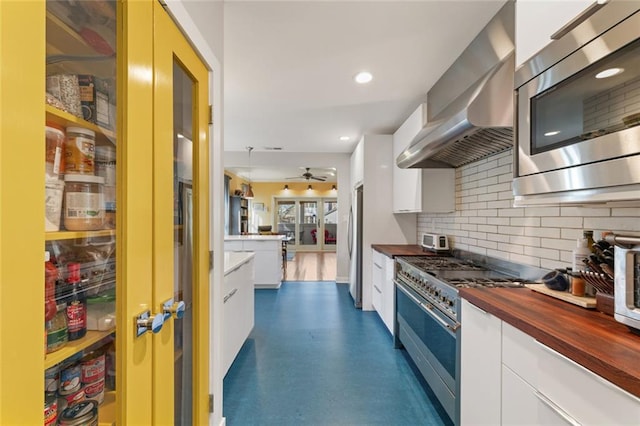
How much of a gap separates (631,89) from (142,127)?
151cm

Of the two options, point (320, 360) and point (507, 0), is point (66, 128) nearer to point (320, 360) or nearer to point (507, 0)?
point (507, 0)

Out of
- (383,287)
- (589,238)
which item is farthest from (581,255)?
(383,287)

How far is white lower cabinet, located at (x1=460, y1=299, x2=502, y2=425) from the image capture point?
1247mm

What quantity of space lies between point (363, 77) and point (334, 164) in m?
3.19

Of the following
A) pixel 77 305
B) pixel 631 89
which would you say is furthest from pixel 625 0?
pixel 77 305

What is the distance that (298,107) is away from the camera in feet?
10.9

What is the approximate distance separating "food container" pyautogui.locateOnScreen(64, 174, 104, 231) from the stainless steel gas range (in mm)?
1605

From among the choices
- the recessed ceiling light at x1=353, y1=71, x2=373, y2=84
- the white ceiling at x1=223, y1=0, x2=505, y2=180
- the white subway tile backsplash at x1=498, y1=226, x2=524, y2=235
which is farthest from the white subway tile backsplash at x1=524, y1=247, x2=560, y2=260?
the recessed ceiling light at x1=353, y1=71, x2=373, y2=84

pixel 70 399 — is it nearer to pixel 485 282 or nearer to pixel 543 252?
pixel 485 282

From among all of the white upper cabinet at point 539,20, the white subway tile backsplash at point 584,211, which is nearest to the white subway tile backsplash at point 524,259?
the white subway tile backsplash at point 584,211

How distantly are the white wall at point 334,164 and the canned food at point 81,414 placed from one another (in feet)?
15.8

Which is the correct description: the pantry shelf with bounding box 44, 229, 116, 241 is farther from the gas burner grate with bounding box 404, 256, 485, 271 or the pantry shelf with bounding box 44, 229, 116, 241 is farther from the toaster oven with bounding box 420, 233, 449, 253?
the toaster oven with bounding box 420, 233, 449, 253

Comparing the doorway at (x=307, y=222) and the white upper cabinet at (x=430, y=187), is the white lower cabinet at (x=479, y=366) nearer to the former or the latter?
the white upper cabinet at (x=430, y=187)

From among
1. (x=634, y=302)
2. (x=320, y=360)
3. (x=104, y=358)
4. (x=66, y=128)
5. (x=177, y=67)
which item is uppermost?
(x=177, y=67)
